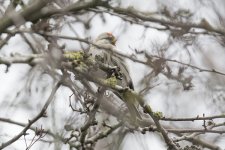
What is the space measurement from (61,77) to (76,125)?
3.36ft

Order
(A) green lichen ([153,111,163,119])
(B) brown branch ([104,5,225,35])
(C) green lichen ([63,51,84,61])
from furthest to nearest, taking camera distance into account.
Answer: (A) green lichen ([153,111,163,119])
(C) green lichen ([63,51,84,61])
(B) brown branch ([104,5,225,35])

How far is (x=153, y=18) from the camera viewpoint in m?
4.64

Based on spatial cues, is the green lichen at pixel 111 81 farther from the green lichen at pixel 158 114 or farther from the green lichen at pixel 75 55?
the green lichen at pixel 158 114

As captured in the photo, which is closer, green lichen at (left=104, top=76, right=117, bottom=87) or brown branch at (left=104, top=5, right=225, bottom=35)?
brown branch at (left=104, top=5, right=225, bottom=35)

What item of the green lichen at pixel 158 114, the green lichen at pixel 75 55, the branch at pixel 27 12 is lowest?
the green lichen at pixel 158 114

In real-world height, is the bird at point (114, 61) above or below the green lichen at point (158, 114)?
above

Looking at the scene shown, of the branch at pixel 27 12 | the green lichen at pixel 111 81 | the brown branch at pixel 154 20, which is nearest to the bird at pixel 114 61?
the green lichen at pixel 111 81

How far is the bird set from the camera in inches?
176

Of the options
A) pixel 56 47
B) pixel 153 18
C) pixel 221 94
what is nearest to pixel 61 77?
pixel 56 47

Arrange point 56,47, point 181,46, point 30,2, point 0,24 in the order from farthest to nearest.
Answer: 1. point 30,2
2. point 0,24
3. point 181,46
4. point 56,47

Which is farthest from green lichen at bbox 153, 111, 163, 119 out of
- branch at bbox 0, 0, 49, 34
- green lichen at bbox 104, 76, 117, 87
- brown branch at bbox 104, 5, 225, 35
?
branch at bbox 0, 0, 49, 34

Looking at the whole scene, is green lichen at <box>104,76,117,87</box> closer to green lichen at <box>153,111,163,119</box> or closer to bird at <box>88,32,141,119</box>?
bird at <box>88,32,141,119</box>

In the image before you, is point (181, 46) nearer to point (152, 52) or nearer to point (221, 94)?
point (152, 52)

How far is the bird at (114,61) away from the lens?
4.48 metres
